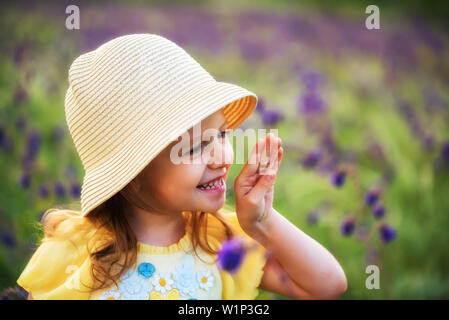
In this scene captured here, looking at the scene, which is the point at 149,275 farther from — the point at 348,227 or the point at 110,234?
the point at 348,227

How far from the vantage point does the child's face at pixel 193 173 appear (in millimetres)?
1368

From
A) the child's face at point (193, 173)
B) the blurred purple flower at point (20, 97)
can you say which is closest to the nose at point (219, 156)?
the child's face at point (193, 173)

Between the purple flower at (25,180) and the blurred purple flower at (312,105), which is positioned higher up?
the blurred purple flower at (312,105)

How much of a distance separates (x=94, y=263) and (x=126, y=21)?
4.29 m

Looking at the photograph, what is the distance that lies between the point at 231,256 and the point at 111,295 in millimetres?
357

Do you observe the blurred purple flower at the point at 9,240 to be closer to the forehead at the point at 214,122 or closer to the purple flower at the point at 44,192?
the purple flower at the point at 44,192

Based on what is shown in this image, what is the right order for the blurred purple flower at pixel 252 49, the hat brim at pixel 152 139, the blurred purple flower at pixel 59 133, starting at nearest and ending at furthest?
the hat brim at pixel 152 139 → the blurred purple flower at pixel 59 133 → the blurred purple flower at pixel 252 49

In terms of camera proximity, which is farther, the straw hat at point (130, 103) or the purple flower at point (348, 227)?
the purple flower at point (348, 227)

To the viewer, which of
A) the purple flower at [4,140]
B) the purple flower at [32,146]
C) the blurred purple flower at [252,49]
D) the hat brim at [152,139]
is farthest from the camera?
the blurred purple flower at [252,49]

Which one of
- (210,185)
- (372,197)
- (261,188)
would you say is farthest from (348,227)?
(210,185)

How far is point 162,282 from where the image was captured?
4.76ft

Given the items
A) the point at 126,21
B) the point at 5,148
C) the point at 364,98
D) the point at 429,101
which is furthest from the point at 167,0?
the point at 5,148

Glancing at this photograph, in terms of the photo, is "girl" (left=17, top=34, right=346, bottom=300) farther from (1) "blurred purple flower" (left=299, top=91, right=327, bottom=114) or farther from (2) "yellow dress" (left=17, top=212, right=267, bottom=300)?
(1) "blurred purple flower" (left=299, top=91, right=327, bottom=114)

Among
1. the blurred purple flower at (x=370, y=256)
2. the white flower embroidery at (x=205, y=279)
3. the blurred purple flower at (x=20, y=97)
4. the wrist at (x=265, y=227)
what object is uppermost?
the blurred purple flower at (x=20, y=97)
